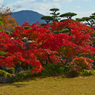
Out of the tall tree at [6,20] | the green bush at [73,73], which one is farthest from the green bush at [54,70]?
the tall tree at [6,20]

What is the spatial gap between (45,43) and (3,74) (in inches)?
216

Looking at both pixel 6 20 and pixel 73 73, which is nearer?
pixel 73 73

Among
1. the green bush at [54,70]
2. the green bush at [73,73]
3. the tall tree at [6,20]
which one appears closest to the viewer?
the green bush at [73,73]

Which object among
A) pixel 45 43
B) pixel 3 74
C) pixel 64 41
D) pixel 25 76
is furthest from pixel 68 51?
pixel 3 74

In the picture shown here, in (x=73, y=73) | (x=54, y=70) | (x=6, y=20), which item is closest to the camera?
(x=73, y=73)

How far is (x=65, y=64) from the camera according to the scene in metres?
12.1

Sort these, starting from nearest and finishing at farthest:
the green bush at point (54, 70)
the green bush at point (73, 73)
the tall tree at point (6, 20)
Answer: the green bush at point (73, 73), the green bush at point (54, 70), the tall tree at point (6, 20)

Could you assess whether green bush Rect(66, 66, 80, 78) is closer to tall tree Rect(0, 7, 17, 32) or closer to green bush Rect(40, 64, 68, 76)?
green bush Rect(40, 64, 68, 76)

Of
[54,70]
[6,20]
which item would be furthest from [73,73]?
[6,20]

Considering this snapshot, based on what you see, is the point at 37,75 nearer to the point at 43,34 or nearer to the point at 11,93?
the point at 43,34

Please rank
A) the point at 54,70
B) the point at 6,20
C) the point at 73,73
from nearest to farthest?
the point at 73,73
the point at 54,70
the point at 6,20

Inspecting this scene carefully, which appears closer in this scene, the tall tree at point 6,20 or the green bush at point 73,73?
the green bush at point 73,73

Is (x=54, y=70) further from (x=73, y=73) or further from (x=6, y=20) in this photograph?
(x=6, y=20)

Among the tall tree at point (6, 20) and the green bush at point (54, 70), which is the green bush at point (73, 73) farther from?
the tall tree at point (6, 20)
